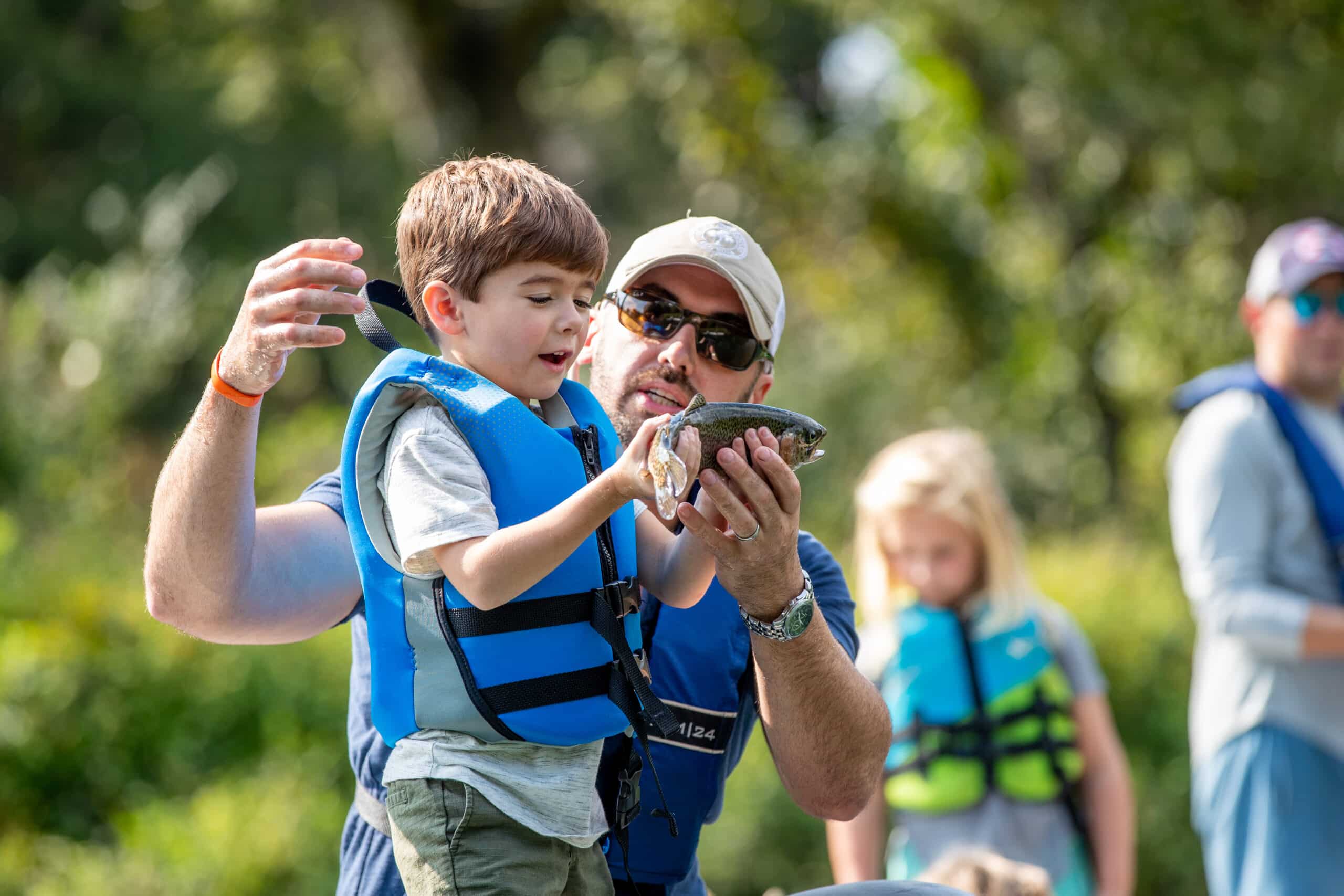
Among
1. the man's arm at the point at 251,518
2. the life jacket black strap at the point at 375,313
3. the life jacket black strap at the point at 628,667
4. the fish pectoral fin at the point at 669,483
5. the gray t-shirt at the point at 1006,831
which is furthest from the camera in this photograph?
the gray t-shirt at the point at 1006,831

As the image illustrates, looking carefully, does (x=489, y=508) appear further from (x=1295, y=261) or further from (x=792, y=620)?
(x=1295, y=261)

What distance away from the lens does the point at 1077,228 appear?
13.6m

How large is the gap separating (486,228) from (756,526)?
573mm

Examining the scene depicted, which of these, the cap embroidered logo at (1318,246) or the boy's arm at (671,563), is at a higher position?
the cap embroidered logo at (1318,246)

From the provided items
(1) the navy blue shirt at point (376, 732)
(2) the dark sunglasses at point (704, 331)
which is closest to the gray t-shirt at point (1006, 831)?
(1) the navy blue shirt at point (376, 732)

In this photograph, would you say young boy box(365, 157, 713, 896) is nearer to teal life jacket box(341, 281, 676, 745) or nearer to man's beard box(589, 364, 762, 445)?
teal life jacket box(341, 281, 676, 745)

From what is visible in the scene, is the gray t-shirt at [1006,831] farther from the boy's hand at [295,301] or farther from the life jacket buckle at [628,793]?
the boy's hand at [295,301]

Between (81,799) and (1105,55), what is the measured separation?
21.9ft

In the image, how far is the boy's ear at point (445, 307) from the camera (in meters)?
1.92

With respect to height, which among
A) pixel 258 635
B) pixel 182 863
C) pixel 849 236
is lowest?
pixel 182 863

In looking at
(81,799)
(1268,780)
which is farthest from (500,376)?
(81,799)

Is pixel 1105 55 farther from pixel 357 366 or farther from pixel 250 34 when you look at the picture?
pixel 250 34

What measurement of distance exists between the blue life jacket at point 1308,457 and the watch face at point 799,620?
3.01 metres

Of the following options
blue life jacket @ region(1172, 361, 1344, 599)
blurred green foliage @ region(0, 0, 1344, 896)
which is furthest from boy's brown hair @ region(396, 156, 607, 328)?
blue life jacket @ region(1172, 361, 1344, 599)
